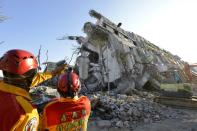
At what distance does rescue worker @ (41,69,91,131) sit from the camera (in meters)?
3.33

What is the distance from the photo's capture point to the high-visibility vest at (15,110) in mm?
2137

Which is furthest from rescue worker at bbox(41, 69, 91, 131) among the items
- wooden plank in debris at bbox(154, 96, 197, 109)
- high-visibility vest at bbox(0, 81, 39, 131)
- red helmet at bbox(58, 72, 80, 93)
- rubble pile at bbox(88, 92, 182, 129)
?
wooden plank in debris at bbox(154, 96, 197, 109)

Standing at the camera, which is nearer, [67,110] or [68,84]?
[67,110]

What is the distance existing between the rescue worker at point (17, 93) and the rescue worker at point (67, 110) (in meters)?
0.85

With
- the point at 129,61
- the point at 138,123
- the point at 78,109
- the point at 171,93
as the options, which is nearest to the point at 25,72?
the point at 78,109

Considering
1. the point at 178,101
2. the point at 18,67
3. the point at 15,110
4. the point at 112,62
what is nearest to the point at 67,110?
the point at 18,67

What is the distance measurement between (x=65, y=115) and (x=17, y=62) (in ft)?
3.76

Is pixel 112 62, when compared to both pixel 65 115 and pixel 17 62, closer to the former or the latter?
pixel 65 115

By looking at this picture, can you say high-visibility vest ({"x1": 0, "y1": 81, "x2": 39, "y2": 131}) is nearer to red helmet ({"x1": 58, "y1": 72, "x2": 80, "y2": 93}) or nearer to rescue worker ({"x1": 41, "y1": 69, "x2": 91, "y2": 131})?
rescue worker ({"x1": 41, "y1": 69, "x2": 91, "y2": 131})

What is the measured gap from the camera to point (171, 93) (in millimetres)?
15977

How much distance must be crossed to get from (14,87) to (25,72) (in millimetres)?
187

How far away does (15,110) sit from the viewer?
216 cm

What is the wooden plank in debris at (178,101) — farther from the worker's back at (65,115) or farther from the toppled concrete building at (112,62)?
the worker's back at (65,115)

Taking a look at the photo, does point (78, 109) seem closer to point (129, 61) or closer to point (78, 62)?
point (129, 61)
